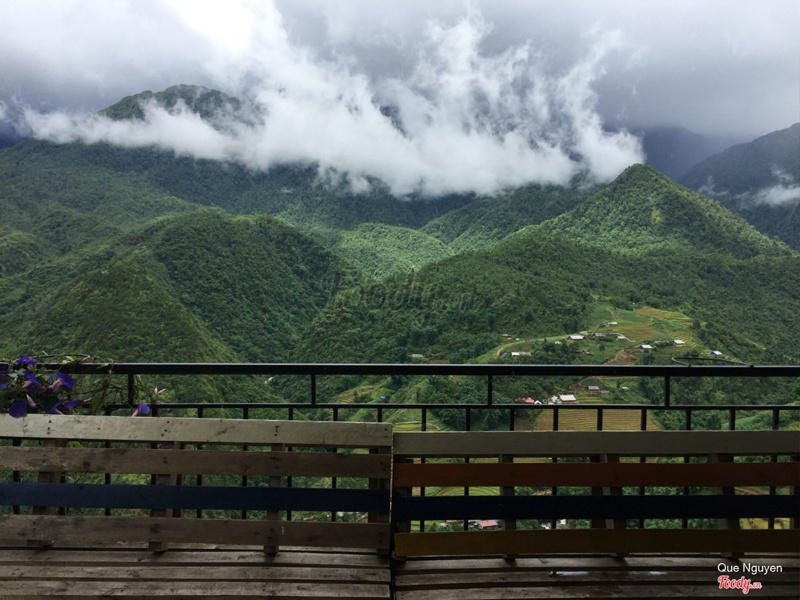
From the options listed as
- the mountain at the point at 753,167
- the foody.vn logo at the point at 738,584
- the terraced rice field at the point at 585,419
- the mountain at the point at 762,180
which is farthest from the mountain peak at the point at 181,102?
the foody.vn logo at the point at 738,584

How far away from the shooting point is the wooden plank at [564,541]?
180 centimetres

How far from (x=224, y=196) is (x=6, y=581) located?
12595 cm

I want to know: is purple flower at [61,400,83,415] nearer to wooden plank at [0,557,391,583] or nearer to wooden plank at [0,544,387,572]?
wooden plank at [0,544,387,572]

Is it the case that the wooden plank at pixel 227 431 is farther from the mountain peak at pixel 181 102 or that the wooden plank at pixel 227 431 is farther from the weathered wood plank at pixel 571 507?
the mountain peak at pixel 181 102

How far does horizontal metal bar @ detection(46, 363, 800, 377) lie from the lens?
8.25 ft

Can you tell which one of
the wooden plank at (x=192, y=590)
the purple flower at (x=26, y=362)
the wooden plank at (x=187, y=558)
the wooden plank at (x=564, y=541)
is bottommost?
the wooden plank at (x=192, y=590)

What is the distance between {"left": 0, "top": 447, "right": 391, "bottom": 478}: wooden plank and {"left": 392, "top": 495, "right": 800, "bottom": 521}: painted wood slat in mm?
175

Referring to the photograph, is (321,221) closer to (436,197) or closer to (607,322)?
(436,197)

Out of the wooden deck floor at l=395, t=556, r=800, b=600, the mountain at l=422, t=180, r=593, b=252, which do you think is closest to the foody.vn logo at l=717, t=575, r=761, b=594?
the wooden deck floor at l=395, t=556, r=800, b=600

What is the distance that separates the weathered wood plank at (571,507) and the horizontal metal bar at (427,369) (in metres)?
0.69

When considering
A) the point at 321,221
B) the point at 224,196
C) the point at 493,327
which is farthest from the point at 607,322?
the point at 224,196

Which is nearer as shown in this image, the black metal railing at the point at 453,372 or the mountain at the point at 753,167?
the black metal railing at the point at 453,372

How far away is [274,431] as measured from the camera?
1911mm

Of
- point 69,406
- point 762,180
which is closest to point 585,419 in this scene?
point 69,406
